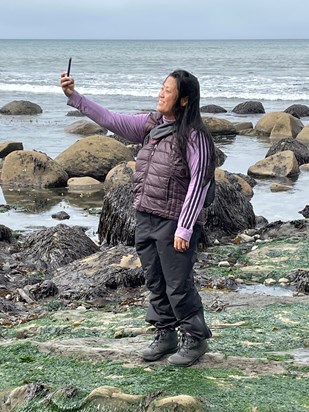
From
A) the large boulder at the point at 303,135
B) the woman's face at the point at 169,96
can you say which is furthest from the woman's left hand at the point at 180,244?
the large boulder at the point at 303,135

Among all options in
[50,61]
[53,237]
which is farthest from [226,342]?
[50,61]

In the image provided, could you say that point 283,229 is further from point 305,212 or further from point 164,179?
point 164,179

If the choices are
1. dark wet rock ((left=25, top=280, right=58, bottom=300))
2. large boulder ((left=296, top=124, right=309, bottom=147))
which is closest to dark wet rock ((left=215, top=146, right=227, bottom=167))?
large boulder ((left=296, top=124, right=309, bottom=147))

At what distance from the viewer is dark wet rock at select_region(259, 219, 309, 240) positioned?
12.0m

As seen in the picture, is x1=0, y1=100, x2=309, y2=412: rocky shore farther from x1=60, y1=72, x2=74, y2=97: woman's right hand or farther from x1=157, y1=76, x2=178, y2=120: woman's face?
x1=60, y1=72, x2=74, y2=97: woman's right hand

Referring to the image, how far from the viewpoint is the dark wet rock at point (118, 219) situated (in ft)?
39.7

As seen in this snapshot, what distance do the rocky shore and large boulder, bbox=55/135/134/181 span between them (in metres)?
1.53

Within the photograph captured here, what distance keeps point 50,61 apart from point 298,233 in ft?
249

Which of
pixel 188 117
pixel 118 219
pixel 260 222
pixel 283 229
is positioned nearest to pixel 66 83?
pixel 188 117

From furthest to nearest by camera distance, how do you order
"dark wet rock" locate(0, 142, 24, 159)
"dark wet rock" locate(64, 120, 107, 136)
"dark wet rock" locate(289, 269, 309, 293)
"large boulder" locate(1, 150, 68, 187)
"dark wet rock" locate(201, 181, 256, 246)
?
"dark wet rock" locate(64, 120, 107, 136) < "dark wet rock" locate(0, 142, 24, 159) < "large boulder" locate(1, 150, 68, 187) < "dark wet rock" locate(201, 181, 256, 246) < "dark wet rock" locate(289, 269, 309, 293)

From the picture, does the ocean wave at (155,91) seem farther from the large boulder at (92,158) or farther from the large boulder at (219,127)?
the large boulder at (92,158)

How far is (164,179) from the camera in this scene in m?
5.25

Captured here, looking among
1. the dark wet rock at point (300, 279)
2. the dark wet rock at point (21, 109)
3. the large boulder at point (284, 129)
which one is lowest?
→ the dark wet rock at point (21, 109)

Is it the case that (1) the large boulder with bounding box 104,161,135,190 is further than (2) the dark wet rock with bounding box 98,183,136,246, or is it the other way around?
(1) the large boulder with bounding box 104,161,135,190
